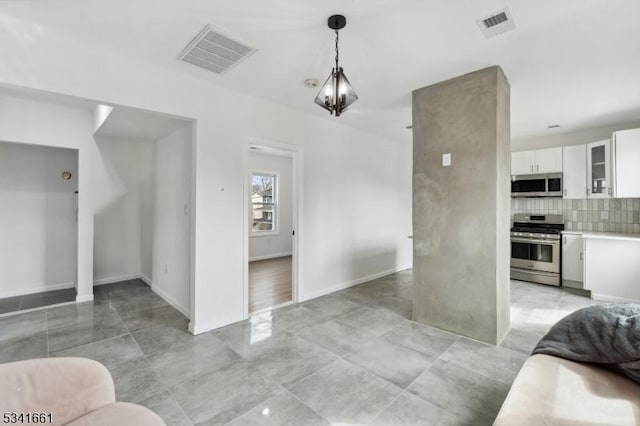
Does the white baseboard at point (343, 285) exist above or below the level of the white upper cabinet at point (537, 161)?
below

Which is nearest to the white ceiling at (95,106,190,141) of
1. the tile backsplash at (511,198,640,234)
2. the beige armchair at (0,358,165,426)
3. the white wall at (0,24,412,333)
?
the white wall at (0,24,412,333)

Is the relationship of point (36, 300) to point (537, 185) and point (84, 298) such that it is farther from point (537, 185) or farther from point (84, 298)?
point (537, 185)

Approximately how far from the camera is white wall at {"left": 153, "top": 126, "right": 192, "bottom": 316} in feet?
11.9

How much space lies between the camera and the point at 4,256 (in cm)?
417

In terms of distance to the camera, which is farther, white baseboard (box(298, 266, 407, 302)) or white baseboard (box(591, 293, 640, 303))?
white baseboard (box(298, 266, 407, 302))

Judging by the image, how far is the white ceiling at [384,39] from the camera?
76.8 inches

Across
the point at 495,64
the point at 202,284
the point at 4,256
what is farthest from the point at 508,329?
the point at 4,256

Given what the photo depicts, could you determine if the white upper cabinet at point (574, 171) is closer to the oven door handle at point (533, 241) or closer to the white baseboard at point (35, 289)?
the oven door handle at point (533, 241)

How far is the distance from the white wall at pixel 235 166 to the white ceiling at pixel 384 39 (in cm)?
19

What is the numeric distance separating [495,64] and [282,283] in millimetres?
4221

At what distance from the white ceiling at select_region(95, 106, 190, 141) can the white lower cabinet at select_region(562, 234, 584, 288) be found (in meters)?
5.87

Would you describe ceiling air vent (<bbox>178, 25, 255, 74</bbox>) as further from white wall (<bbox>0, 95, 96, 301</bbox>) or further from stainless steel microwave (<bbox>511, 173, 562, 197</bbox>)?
stainless steel microwave (<bbox>511, 173, 562, 197</bbox>)

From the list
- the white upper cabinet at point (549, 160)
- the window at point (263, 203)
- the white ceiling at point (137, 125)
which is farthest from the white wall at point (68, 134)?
the white upper cabinet at point (549, 160)

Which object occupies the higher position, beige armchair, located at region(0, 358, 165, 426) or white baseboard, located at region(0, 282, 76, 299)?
beige armchair, located at region(0, 358, 165, 426)
